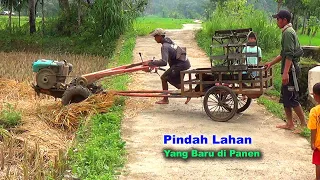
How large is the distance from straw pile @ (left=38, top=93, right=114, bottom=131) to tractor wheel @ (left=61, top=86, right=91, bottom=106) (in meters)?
0.12

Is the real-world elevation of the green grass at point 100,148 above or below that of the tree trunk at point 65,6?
below

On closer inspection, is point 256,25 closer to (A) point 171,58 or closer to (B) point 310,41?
(B) point 310,41

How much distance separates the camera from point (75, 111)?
7480 mm

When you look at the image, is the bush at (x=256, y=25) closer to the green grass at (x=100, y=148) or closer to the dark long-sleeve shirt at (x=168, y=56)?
the dark long-sleeve shirt at (x=168, y=56)

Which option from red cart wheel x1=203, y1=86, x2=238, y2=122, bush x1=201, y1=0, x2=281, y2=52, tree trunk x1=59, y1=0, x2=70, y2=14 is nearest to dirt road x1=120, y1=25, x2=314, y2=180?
red cart wheel x1=203, y1=86, x2=238, y2=122

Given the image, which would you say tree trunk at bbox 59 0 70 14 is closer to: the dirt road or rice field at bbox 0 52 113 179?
rice field at bbox 0 52 113 179

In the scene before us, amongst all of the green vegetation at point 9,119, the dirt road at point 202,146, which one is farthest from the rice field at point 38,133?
the dirt road at point 202,146

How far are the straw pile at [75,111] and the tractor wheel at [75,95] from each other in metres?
0.12

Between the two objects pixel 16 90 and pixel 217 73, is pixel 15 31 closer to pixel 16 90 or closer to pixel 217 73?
pixel 16 90

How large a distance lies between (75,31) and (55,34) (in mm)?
1435

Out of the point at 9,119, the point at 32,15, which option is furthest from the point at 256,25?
the point at 32,15

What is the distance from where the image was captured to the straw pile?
736 cm

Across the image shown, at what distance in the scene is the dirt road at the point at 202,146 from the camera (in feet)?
16.6

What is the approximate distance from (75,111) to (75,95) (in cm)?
41
